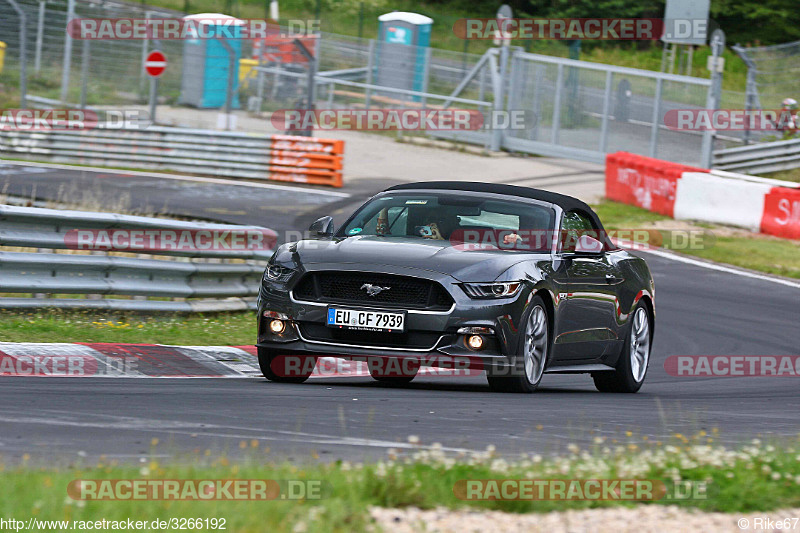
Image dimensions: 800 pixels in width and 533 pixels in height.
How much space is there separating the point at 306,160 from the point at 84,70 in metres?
7.45

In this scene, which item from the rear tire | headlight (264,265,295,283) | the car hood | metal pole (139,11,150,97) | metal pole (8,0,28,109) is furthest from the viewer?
metal pole (139,11,150,97)

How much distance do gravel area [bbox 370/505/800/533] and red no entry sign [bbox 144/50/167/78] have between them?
1051 inches

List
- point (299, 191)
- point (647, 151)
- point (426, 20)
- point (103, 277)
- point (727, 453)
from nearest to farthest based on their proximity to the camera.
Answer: point (727, 453) → point (103, 277) → point (299, 191) → point (647, 151) → point (426, 20)

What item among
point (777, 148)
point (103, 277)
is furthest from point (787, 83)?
point (103, 277)

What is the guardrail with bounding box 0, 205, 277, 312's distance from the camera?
1060 centimetres

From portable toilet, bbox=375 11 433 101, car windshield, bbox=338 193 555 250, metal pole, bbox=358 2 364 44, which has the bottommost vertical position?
car windshield, bbox=338 193 555 250

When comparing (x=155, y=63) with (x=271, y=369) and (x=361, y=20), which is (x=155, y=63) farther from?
(x=271, y=369)

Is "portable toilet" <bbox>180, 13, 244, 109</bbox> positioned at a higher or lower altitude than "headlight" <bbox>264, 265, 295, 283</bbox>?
higher

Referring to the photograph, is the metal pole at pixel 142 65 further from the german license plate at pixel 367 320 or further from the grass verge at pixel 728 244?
the german license plate at pixel 367 320

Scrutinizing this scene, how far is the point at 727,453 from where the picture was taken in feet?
19.8

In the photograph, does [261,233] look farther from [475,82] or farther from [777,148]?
[475,82]

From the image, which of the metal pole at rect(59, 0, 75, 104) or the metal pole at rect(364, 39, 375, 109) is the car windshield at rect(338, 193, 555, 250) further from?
the metal pole at rect(364, 39, 375, 109)

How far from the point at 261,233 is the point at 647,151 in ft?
55.6

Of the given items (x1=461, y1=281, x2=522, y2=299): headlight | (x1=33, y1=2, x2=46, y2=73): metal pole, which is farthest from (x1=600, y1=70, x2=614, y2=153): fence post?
(x1=461, y1=281, x2=522, y2=299): headlight
